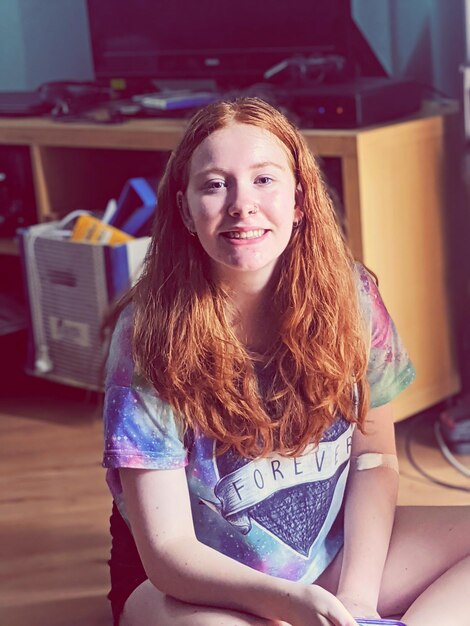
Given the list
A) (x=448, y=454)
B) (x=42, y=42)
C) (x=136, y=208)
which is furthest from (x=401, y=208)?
(x=42, y=42)

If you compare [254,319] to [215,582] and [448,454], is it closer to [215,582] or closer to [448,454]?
[215,582]

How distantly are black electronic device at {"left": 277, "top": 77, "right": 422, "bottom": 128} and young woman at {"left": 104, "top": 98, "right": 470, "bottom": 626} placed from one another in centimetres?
77

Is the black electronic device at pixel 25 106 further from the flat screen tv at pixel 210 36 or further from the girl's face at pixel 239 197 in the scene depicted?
the girl's face at pixel 239 197

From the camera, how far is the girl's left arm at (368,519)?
3.84ft

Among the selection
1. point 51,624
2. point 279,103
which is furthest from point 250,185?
point 279,103

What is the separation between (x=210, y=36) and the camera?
246cm

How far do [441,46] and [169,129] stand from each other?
0.61 meters

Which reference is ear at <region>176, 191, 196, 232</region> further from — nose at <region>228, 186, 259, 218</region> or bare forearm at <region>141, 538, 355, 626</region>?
bare forearm at <region>141, 538, 355, 626</region>

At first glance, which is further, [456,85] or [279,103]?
[456,85]

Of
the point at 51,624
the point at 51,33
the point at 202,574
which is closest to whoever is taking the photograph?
the point at 202,574

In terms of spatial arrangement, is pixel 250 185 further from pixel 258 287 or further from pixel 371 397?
pixel 371 397

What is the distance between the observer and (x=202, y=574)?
109cm

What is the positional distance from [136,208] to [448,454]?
86 cm

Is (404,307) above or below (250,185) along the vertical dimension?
below
